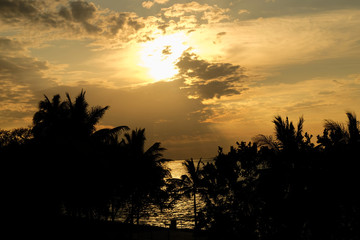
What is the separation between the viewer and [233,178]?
37.1ft

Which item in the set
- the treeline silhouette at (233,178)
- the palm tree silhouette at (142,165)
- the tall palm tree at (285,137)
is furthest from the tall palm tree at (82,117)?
the tall palm tree at (285,137)

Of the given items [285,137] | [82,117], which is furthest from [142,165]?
[285,137]

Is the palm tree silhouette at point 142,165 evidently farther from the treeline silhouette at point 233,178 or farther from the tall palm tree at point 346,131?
the tall palm tree at point 346,131

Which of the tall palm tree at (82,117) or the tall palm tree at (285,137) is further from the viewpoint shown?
the tall palm tree at (82,117)

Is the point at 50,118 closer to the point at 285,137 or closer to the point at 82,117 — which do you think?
the point at 82,117

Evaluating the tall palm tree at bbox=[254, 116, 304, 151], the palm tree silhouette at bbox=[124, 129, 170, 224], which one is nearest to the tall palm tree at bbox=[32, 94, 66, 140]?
the palm tree silhouette at bbox=[124, 129, 170, 224]

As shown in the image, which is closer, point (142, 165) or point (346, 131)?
point (346, 131)

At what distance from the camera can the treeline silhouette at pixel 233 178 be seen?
28.6ft

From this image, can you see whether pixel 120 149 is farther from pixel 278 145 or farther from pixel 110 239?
pixel 278 145

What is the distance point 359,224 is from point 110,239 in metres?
20.5

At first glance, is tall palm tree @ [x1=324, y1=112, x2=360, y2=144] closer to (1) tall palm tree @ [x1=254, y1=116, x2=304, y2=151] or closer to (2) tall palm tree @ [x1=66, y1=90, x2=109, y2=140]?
(1) tall palm tree @ [x1=254, y1=116, x2=304, y2=151]

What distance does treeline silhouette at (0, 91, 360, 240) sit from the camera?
873 cm

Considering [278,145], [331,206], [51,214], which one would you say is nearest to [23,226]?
[51,214]

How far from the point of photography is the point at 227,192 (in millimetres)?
10766
